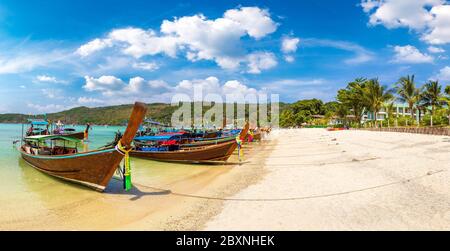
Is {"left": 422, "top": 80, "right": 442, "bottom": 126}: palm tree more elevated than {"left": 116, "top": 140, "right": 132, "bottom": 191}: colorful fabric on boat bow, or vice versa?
{"left": 422, "top": 80, "right": 442, "bottom": 126}: palm tree

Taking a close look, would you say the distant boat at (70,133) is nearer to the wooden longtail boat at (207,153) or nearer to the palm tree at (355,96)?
the wooden longtail boat at (207,153)

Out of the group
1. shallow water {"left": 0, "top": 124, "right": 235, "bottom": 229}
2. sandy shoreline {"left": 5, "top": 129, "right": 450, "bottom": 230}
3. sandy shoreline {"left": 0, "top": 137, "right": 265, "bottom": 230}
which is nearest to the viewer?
sandy shoreline {"left": 5, "top": 129, "right": 450, "bottom": 230}

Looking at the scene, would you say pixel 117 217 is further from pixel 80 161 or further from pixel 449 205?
pixel 449 205

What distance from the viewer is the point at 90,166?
9180 mm

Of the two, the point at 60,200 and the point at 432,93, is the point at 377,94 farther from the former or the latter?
the point at 60,200

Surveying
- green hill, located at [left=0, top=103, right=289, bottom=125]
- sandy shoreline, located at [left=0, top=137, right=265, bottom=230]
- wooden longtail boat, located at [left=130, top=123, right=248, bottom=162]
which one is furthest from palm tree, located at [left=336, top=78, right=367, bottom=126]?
green hill, located at [left=0, top=103, right=289, bottom=125]

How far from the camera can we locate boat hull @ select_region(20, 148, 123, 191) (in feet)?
28.3

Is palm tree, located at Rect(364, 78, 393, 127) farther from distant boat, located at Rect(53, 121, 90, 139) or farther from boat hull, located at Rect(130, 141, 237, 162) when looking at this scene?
distant boat, located at Rect(53, 121, 90, 139)

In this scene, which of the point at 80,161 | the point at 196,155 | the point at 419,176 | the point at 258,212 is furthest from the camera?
the point at 196,155

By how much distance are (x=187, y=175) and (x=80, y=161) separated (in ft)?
16.7

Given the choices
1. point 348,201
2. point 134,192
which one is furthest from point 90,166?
point 348,201

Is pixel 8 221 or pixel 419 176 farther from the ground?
pixel 419 176
